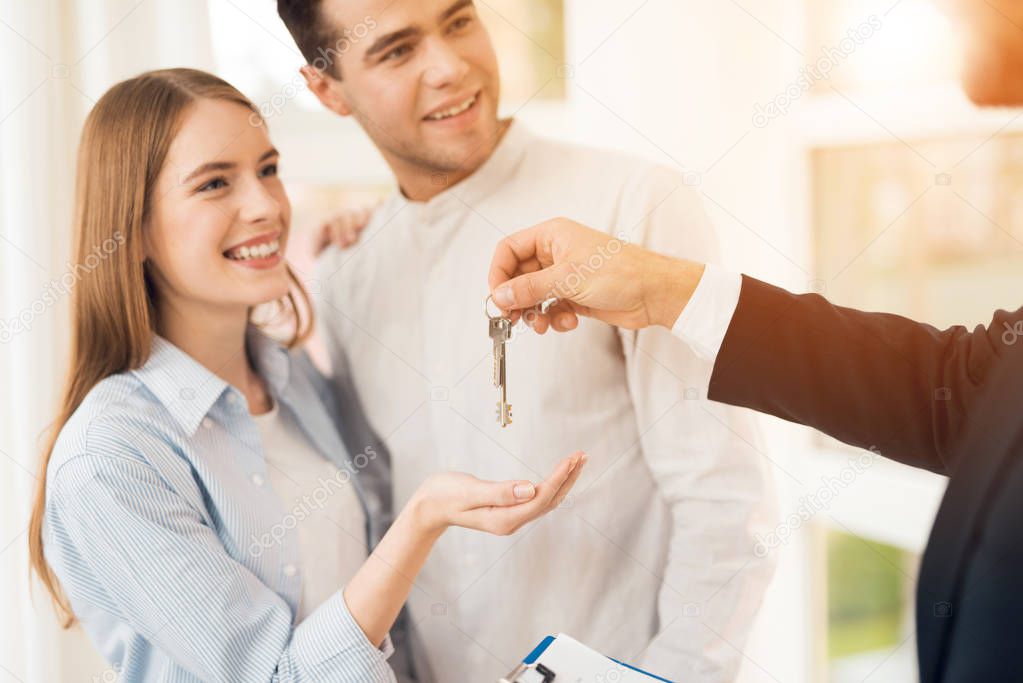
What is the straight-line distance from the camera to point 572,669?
917 millimetres

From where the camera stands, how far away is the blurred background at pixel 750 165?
1.12 metres

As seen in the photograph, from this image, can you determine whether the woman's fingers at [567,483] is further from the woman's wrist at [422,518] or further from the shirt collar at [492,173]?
the shirt collar at [492,173]

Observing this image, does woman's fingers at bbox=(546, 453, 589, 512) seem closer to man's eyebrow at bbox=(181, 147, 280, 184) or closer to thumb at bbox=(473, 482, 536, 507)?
thumb at bbox=(473, 482, 536, 507)

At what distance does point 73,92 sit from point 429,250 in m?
0.54

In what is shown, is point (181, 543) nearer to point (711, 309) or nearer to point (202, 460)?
point (202, 460)

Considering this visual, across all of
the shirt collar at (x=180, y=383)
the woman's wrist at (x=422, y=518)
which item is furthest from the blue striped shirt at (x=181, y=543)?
the woman's wrist at (x=422, y=518)

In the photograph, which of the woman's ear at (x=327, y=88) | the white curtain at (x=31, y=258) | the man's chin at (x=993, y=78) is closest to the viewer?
the man's chin at (x=993, y=78)

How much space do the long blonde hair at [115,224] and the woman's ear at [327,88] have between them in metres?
0.16

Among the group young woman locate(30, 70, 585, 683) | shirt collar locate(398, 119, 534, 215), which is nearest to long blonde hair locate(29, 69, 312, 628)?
young woman locate(30, 70, 585, 683)

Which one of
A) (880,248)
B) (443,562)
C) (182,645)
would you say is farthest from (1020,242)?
(182,645)

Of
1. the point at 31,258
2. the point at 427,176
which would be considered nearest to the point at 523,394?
the point at 427,176

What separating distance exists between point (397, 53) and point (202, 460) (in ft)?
1.97

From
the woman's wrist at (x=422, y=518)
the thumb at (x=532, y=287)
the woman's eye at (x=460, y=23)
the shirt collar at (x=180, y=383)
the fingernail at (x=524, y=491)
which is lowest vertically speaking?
the woman's wrist at (x=422, y=518)

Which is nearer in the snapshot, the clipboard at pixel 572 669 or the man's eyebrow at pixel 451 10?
the clipboard at pixel 572 669
